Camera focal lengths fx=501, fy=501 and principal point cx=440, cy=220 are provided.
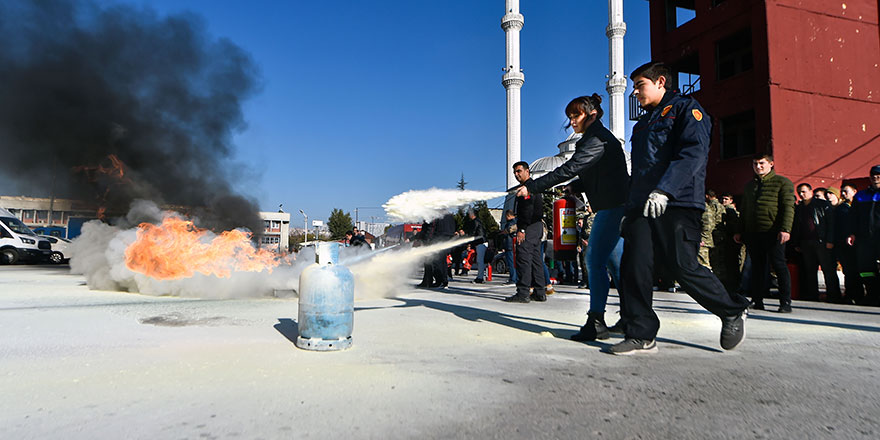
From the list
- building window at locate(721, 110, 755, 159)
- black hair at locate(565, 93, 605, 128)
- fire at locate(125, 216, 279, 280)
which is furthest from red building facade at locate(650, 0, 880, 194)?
fire at locate(125, 216, 279, 280)

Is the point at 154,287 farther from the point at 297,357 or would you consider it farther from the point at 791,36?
the point at 791,36

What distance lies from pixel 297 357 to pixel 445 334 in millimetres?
1419

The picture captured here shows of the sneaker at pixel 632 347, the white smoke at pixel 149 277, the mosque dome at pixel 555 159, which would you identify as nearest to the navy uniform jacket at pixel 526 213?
the white smoke at pixel 149 277

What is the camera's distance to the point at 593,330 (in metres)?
4.13

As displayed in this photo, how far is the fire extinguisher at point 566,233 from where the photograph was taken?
633cm

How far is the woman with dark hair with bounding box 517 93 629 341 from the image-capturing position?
13.9 ft

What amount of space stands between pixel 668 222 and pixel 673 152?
55cm

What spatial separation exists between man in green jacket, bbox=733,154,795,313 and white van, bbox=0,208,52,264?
23.5 meters

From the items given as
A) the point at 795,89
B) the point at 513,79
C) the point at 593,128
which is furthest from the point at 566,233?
the point at 513,79

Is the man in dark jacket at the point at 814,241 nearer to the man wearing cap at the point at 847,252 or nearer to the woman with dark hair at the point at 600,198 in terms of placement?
the man wearing cap at the point at 847,252

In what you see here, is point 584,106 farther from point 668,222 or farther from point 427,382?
point 427,382

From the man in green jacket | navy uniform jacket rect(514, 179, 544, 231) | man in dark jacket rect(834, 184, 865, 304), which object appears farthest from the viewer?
man in dark jacket rect(834, 184, 865, 304)

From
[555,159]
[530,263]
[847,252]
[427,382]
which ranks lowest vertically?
[427,382]

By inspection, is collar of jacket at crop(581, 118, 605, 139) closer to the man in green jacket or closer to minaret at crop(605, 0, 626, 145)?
the man in green jacket
